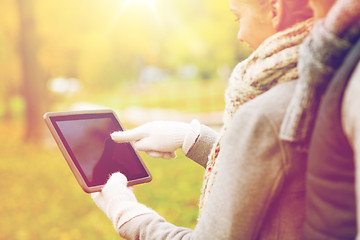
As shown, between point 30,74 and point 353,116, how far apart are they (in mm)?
10889

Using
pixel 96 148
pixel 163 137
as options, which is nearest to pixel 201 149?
pixel 163 137

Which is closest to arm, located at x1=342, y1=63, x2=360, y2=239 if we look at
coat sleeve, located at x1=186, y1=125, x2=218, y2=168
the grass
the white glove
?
the white glove

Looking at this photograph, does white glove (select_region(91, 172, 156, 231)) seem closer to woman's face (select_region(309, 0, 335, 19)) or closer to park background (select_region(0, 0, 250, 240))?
woman's face (select_region(309, 0, 335, 19))

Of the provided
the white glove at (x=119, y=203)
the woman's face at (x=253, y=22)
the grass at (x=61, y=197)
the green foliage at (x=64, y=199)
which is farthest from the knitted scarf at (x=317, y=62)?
the green foliage at (x=64, y=199)

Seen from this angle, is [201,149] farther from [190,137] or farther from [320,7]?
[320,7]

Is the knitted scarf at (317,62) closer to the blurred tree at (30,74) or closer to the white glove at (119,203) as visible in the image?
the white glove at (119,203)

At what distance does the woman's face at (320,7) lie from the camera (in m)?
1.21

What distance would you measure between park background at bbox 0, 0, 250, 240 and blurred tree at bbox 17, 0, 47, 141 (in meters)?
0.02

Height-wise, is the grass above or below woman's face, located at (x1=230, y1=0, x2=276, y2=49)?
below

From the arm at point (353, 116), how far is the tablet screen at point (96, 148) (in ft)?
3.42

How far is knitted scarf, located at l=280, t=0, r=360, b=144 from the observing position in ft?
3.45

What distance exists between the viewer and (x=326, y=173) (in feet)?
3.51

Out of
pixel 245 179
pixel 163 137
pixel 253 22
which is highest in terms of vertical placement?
pixel 253 22

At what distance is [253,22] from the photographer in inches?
56.7
